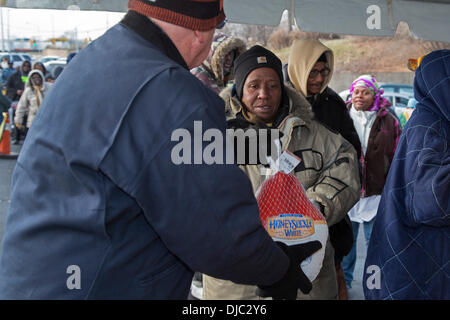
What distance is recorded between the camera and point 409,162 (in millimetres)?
2422

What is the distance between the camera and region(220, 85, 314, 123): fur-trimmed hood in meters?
2.84

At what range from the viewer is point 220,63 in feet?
15.5

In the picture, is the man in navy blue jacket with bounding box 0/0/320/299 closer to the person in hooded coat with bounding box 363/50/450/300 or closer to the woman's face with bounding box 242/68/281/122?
the person in hooded coat with bounding box 363/50/450/300

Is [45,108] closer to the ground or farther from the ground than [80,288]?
farther from the ground

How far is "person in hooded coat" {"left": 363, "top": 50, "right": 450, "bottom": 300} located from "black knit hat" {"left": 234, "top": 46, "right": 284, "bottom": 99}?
83cm

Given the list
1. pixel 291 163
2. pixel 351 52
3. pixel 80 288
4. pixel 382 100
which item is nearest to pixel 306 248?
pixel 291 163

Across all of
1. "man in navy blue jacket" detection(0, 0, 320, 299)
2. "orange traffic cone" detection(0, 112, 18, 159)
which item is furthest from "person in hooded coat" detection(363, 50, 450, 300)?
"orange traffic cone" detection(0, 112, 18, 159)

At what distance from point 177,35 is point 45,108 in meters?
0.44

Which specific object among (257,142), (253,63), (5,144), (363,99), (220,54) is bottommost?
(5,144)

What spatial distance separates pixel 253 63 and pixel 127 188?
1.84 metres

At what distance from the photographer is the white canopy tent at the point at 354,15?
3.53 m

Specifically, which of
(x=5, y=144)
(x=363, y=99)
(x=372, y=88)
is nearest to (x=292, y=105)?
(x=363, y=99)
